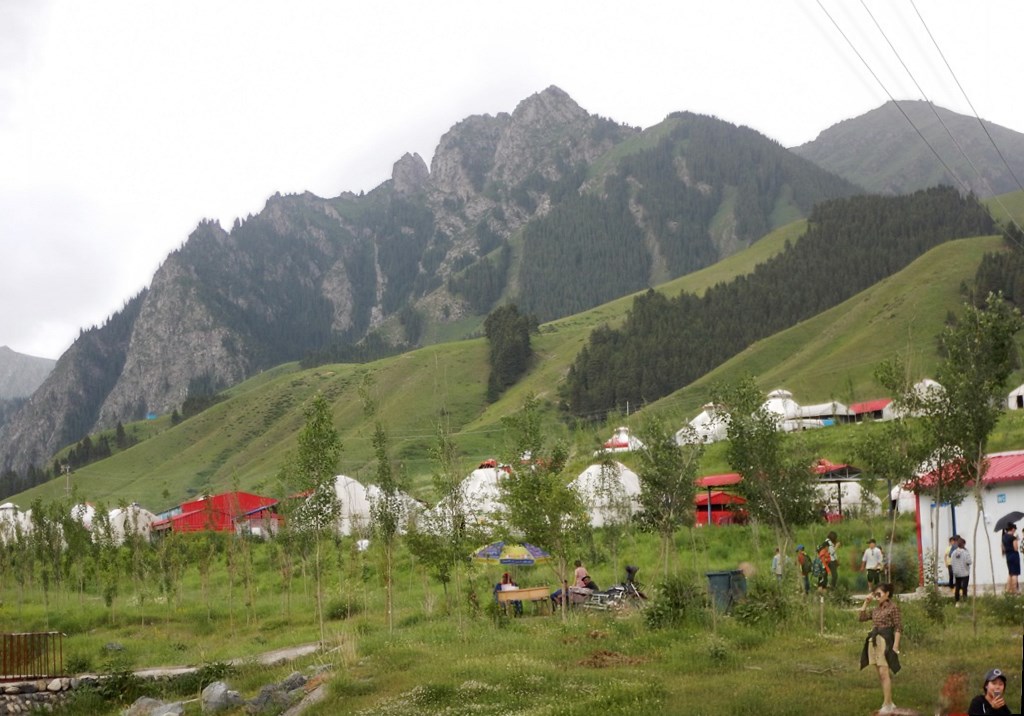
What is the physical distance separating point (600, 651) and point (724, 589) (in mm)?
5136

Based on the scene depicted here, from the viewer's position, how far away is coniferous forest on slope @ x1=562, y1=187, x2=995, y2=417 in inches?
5103

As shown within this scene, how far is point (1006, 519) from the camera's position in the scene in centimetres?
2633

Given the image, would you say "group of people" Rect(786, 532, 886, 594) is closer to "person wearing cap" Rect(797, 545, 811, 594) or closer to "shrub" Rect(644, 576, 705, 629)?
"person wearing cap" Rect(797, 545, 811, 594)

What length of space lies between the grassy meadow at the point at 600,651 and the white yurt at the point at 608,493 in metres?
5.34

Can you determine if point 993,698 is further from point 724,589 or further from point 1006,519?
point 1006,519

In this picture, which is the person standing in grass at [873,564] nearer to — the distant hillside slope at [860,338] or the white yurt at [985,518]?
the white yurt at [985,518]

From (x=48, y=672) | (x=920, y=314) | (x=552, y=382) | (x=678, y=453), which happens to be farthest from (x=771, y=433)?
(x=552, y=382)

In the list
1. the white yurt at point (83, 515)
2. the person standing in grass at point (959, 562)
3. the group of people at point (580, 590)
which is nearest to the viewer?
the person standing in grass at point (959, 562)

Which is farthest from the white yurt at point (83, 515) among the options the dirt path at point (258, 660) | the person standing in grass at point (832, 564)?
the person standing in grass at point (832, 564)

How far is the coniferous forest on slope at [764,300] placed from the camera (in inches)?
5103

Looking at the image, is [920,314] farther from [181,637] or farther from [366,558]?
[181,637]

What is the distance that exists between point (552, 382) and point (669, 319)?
19.8 metres

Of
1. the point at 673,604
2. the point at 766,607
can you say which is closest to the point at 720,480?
the point at 673,604

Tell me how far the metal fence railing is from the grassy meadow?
1.29 meters
